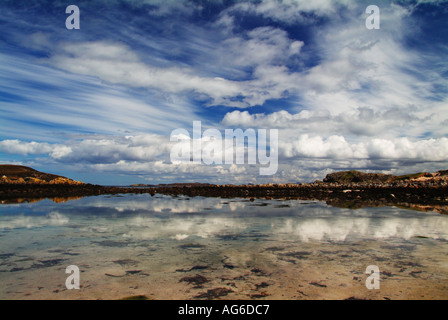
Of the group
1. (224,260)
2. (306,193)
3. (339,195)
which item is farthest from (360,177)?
(224,260)

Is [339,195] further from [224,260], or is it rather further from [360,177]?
[360,177]

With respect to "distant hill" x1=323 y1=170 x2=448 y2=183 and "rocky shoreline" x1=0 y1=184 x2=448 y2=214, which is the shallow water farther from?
"distant hill" x1=323 y1=170 x2=448 y2=183

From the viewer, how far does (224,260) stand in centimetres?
676

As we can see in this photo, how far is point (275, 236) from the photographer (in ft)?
31.3

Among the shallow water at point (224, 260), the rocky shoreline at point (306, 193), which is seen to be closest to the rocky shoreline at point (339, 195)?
the rocky shoreline at point (306, 193)

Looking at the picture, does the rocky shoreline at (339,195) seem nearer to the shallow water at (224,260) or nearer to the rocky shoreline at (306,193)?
the rocky shoreline at (306,193)

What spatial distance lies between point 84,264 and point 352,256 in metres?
6.99

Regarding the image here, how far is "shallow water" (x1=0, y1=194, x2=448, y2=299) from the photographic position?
192 inches

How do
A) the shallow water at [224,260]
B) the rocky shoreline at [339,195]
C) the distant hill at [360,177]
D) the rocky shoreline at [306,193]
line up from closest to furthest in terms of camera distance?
the shallow water at [224,260] < the rocky shoreline at [339,195] < the rocky shoreline at [306,193] < the distant hill at [360,177]

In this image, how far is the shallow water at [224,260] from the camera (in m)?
4.88

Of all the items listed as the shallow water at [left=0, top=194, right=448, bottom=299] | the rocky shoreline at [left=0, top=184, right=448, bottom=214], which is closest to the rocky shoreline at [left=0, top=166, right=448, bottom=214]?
the rocky shoreline at [left=0, top=184, right=448, bottom=214]

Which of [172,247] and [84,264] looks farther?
[172,247]
